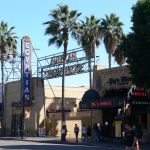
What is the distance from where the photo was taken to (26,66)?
56.1 meters

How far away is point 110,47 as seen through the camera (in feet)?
198

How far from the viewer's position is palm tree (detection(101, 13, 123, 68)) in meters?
60.1

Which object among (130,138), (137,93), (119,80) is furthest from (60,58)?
(130,138)

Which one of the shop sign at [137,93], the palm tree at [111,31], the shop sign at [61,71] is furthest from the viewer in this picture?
the palm tree at [111,31]

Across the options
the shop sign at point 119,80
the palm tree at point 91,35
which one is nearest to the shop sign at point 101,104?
the shop sign at point 119,80

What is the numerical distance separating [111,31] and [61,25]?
14548 mm

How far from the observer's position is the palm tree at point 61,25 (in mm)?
46469

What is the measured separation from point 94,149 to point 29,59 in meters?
24.9

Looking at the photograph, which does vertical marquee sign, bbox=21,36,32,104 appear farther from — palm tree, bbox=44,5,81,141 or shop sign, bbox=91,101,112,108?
shop sign, bbox=91,101,112,108

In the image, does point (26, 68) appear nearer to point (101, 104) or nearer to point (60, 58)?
point (60, 58)

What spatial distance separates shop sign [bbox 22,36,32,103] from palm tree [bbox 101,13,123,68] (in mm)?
9503

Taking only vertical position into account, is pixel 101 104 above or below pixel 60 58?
below

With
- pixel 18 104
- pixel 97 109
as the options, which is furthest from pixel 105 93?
pixel 18 104

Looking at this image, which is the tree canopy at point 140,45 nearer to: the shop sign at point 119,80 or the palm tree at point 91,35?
the shop sign at point 119,80
